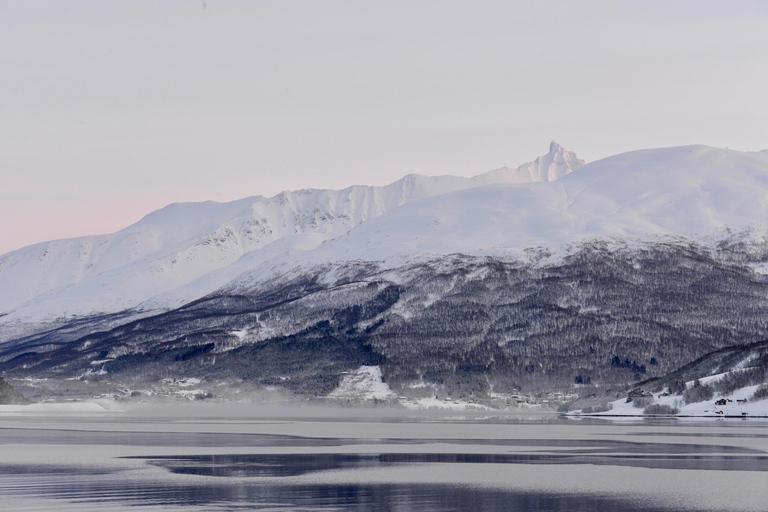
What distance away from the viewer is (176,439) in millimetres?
138625

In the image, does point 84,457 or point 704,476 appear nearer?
point 704,476

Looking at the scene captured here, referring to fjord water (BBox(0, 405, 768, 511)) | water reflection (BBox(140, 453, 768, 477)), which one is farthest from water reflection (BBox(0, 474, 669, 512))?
water reflection (BBox(140, 453, 768, 477))

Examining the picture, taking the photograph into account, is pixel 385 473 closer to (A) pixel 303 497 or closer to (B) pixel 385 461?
(B) pixel 385 461

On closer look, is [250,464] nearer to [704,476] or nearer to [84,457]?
[84,457]

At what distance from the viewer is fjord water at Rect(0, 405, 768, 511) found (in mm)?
71938

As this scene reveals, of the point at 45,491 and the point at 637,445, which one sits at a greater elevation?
the point at 45,491

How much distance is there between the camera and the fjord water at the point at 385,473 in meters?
71.9

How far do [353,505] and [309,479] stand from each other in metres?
15.4

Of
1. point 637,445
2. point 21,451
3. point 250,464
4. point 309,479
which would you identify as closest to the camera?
point 309,479

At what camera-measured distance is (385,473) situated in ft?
298

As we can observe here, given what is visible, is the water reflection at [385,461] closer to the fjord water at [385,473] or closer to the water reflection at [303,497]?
the fjord water at [385,473]

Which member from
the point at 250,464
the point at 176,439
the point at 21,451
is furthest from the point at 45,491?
the point at 176,439

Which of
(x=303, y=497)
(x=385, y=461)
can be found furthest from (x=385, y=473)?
(x=303, y=497)

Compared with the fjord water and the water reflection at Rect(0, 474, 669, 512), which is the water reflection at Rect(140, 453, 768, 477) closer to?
the fjord water
